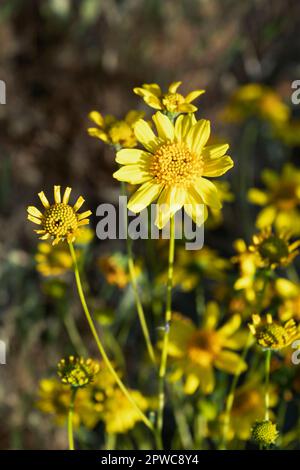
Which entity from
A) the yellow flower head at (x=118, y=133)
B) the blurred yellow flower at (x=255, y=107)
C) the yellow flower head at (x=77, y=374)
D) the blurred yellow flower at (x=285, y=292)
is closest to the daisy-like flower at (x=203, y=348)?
the blurred yellow flower at (x=285, y=292)

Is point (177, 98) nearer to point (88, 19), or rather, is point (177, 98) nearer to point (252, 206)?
point (252, 206)

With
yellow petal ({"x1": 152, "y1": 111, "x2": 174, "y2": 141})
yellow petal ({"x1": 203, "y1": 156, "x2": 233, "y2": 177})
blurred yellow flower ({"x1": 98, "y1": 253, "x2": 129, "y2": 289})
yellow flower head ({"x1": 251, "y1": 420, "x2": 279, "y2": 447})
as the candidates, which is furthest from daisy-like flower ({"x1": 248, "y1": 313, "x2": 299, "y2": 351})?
blurred yellow flower ({"x1": 98, "y1": 253, "x2": 129, "y2": 289})

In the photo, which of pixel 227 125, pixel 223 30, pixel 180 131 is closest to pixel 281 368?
pixel 180 131

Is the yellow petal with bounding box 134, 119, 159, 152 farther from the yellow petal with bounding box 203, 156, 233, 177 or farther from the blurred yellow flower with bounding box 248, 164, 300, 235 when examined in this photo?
the blurred yellow flower with bounding box 248, 164, 300, 235

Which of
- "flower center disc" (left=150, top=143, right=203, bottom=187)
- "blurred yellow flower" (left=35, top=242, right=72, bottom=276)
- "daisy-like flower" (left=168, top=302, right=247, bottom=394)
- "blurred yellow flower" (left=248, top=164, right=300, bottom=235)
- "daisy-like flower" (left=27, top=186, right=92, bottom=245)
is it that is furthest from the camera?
"blurred yellow flower" (left=248, top=164, right=300, bottom=235)

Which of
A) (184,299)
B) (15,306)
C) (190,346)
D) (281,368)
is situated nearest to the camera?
(281,368)
